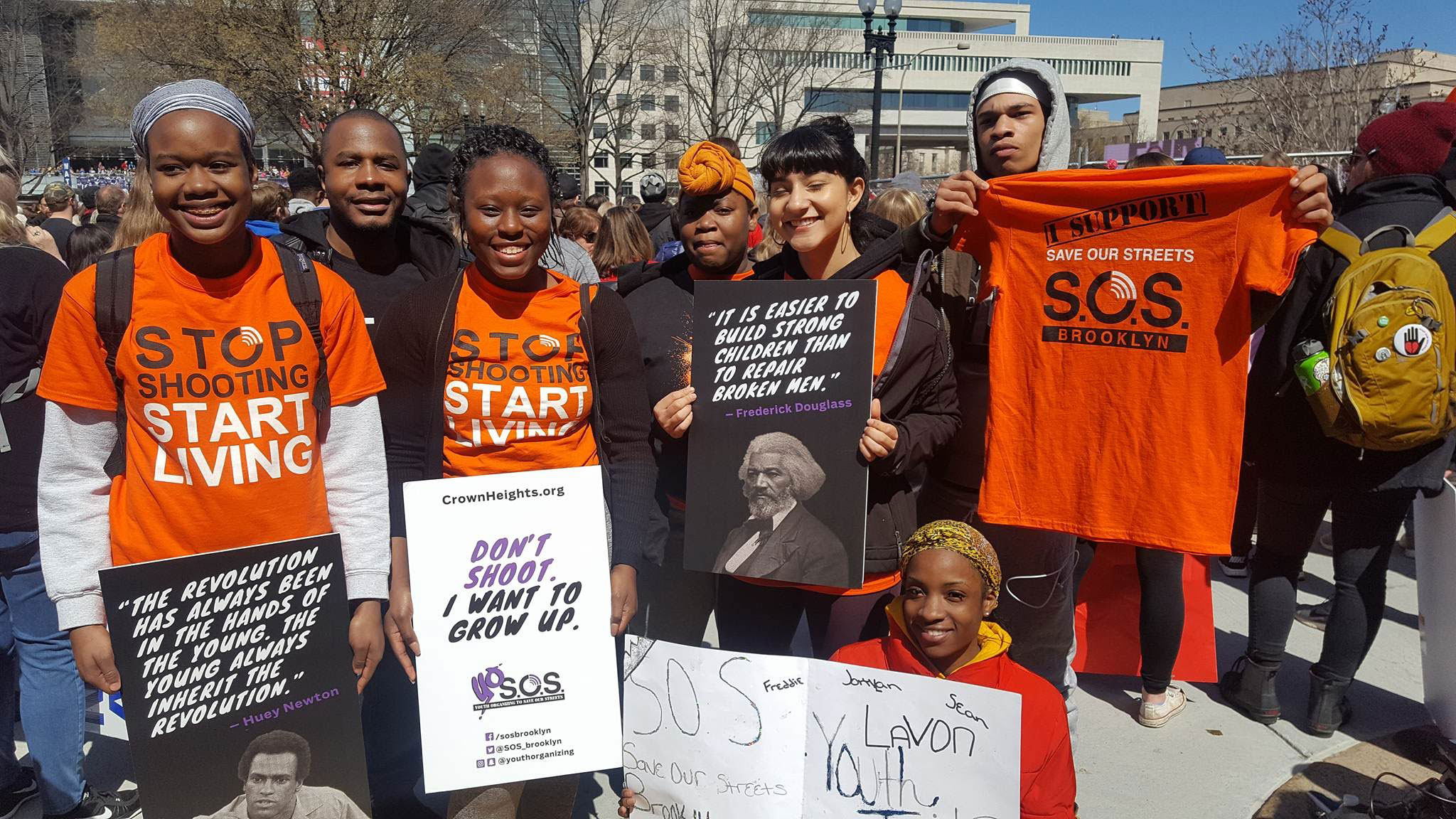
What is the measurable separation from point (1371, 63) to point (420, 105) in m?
18.7

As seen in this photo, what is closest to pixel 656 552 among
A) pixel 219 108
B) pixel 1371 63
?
pixel 219 108

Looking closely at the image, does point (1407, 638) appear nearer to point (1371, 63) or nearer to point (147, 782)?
point (147, 782)

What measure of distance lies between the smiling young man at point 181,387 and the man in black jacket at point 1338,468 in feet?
11.3

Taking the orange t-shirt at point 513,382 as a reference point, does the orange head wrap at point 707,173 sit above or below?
above

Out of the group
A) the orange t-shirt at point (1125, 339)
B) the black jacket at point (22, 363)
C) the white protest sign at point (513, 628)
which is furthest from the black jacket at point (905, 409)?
the black jacket at point (22, 363)

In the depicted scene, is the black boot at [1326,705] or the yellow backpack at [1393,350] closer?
the yellow backpack at [1393,350]

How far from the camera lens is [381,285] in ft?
10.2

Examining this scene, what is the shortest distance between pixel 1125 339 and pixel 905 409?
72cm

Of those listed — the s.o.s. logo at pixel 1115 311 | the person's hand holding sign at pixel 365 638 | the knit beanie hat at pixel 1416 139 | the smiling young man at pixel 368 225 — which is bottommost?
the person's hand holding sign at pixel 365 638

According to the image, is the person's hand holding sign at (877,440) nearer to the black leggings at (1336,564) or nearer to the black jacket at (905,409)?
the black jacket at (905,409)

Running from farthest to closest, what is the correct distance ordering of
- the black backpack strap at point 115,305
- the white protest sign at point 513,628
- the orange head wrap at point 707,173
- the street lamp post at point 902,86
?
the street lamp post at point 902,86 < the orange head wrap at point 707,173 < the white protest sign at point 513,628 < the black backpack strap at point 115,305

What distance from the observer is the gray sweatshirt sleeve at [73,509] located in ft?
6.82

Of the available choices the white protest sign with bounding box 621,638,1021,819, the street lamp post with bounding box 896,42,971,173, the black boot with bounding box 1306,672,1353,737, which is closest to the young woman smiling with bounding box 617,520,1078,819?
the white protest sign with bounding box 621,638,1021,819

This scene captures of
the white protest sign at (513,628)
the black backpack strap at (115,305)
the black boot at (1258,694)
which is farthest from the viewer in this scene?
the black boot at (1258,694)
